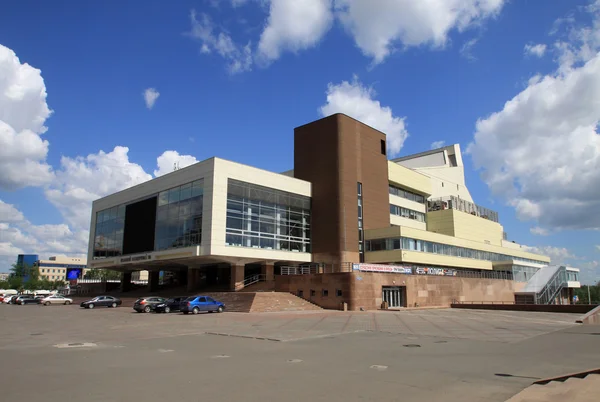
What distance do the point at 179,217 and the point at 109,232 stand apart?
62.9 ft

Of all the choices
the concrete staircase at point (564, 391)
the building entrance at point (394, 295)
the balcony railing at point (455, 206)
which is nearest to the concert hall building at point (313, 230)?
the building entrance at point (394, 295)

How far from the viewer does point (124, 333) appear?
2022cm

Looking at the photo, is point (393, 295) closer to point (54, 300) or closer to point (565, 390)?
point (565, 390)

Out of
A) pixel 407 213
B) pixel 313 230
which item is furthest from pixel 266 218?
pixel 407 213

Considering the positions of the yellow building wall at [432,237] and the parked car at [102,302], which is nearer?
the parked car at [102,302]

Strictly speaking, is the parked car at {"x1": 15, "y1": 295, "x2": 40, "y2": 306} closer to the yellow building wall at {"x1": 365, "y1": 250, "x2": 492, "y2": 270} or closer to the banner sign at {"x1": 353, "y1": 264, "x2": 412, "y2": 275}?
the yellow building wall at {"x1": 365, "y1": 250, "x2": 492, "y2": 270}

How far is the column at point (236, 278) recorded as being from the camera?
4688cm

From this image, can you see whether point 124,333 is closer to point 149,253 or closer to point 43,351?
point 43,351

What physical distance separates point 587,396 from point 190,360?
364 inches

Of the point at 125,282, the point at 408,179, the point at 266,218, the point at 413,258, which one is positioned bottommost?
the point at 125,282

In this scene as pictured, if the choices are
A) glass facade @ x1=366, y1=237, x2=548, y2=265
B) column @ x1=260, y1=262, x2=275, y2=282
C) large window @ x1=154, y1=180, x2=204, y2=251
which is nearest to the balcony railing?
glass facade @ x1=366, y1=237, x2=548, y2=265

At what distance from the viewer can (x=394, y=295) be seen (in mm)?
45000

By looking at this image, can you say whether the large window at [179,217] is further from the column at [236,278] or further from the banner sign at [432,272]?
the banner sign at [432,272]

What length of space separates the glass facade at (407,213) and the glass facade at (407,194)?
5.88ft
